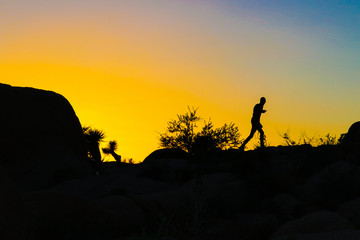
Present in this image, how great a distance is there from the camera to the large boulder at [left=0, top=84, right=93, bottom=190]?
20.4m

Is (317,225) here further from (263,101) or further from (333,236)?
(263,101)

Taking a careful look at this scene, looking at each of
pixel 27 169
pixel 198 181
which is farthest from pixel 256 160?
pixel 198 181

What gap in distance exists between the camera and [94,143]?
27.7 meters

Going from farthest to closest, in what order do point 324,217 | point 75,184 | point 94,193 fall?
point 75,184, point 94,193, point 324,217

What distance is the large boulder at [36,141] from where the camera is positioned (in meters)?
20.4

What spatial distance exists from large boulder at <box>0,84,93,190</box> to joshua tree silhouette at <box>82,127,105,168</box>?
464 centimetres

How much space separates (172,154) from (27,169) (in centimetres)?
876

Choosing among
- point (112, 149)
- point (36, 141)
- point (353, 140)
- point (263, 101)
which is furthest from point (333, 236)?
point (112, 149)

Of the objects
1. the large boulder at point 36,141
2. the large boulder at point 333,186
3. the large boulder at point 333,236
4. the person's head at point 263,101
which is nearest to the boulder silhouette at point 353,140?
the large boulder at point 333,186

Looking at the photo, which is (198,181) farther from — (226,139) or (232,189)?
(226,139)

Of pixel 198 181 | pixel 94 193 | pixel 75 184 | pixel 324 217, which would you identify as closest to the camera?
pixel 198 181

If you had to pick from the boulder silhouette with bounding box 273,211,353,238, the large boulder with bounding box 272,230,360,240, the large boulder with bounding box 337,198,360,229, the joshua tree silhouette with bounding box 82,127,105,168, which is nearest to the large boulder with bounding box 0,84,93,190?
the joshua tree silhouette with bounding box 82,127,105,168

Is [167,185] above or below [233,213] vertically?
above

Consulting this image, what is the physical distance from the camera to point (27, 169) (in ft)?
67.9
